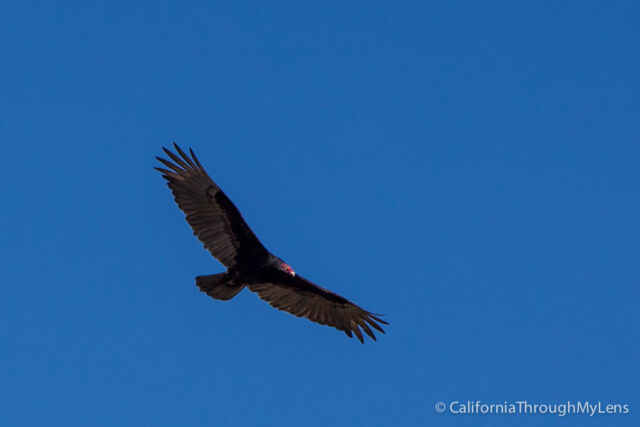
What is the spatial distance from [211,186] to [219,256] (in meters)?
1.19

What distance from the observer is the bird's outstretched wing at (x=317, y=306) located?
59.9 ft

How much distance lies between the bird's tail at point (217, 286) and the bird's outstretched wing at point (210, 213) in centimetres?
29

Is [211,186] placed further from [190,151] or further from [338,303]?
[338,303]

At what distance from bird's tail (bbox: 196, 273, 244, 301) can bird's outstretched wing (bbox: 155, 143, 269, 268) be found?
0.95ft

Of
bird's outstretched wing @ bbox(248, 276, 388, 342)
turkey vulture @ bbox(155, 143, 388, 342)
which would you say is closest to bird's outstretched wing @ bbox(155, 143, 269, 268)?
turkey vulture @ bbox(155, 143, 388, 342)

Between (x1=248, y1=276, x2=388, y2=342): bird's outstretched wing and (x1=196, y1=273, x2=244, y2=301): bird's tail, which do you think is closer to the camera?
(x1=196, y1=273, x2=244, y2=301): bird's tail

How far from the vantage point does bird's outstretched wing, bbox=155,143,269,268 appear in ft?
56.4

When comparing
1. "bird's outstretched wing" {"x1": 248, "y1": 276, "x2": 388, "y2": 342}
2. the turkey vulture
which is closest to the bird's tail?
the turkey vulture

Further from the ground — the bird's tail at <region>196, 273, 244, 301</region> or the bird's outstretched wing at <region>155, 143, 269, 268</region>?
the bird's outstretched wing at <region>155, 143, 269, 268</region>

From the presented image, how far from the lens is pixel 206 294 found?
17078mm

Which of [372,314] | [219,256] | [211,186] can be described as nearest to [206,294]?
[219,256]

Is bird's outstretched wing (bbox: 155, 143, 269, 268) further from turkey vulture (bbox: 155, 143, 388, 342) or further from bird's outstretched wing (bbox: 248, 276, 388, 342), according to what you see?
bird's outstretched wing (bbox: 248, 276, 388, 342)

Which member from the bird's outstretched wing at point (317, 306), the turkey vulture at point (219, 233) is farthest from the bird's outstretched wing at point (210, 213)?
the bird's outstretched wing at point (317, 306)

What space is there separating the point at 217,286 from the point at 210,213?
1.25 meters
